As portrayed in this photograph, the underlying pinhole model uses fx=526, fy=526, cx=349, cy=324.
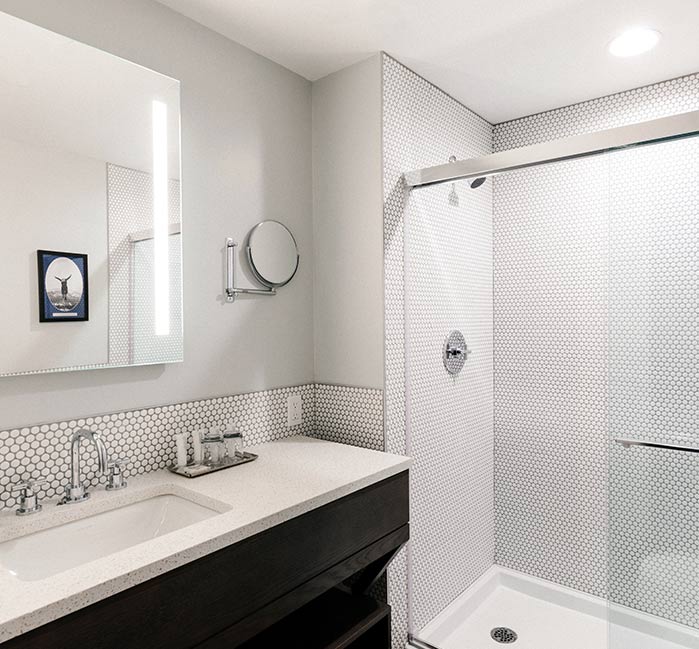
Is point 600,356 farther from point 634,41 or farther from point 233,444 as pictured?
point 233,444

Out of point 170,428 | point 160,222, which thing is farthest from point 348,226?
point 170,428

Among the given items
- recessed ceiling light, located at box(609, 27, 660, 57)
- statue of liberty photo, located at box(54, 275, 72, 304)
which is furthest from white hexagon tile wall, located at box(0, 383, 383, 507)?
recessed ceiling light, located at box(609, 27, 660, 57)

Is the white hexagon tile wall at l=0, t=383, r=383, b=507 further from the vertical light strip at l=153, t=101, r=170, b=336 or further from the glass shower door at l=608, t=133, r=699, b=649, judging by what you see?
the glass shower door at l=608, t=133, r=699, b=649

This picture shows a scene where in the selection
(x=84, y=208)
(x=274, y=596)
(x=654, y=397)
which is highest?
(x=84, y=208)

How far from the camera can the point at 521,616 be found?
8.28 ft

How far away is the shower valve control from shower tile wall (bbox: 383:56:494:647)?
0.04 metres

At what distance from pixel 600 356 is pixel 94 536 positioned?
7.31ft

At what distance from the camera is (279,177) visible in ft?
7.04

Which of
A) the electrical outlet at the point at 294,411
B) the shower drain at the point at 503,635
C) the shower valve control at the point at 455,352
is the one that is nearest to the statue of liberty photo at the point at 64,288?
the electrical outlet at the point at 294,411

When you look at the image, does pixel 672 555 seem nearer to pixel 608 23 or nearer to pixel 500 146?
pixel 608 23

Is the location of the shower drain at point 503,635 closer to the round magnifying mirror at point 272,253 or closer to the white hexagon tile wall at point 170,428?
the white hexagon tile wall at point 170,428

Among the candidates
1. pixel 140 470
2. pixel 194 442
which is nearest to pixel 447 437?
pixel 194 442

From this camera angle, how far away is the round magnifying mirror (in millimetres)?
2008

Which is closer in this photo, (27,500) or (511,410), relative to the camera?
(27,500)
